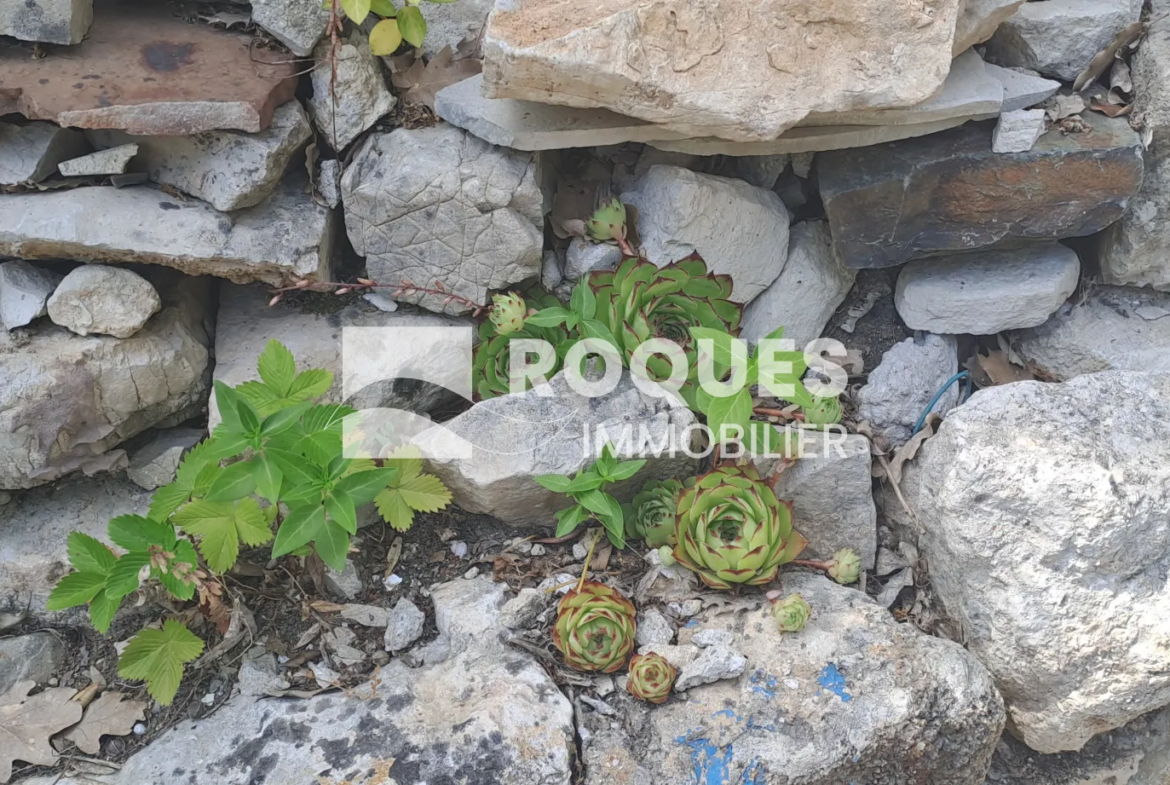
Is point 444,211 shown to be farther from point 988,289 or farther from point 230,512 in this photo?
point 988,289

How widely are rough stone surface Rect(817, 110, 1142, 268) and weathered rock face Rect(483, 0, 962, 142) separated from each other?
350 millimetres

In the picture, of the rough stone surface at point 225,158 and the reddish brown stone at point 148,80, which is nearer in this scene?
the reddish brown stone at point 148,80

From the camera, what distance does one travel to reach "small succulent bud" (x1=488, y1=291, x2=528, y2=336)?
2.96m

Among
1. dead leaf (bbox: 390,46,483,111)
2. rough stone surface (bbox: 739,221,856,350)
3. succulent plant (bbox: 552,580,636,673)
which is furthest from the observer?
rough stone surface (bbox: 739,221,856,350)

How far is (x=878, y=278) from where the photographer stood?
11.4 feet

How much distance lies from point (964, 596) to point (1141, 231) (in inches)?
57.6

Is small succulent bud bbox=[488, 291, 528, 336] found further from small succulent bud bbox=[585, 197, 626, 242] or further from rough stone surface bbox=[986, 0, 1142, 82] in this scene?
rough stone surface bbox=[986, 0, 1142, 82]

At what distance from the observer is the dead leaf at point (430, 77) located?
10.0ft

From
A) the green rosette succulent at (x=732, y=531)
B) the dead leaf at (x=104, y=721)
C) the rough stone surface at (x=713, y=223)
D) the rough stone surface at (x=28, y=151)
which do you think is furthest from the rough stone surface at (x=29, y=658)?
the rough stone surface at (x=713, y=223)

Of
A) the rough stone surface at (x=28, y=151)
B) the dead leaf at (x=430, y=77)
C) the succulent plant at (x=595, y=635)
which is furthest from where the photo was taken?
the dead leaf at (x=430, y=77)

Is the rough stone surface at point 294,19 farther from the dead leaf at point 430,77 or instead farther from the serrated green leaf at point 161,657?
the serrated green leaf at point 161,657

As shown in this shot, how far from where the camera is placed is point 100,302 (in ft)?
9.05

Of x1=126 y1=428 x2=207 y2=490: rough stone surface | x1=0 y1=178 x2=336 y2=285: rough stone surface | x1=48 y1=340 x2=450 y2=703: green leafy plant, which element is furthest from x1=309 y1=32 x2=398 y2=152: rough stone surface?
x1=126 y1=428 x2=207 y2=490: rough stone surface

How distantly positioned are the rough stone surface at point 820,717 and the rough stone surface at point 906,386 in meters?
0.79
